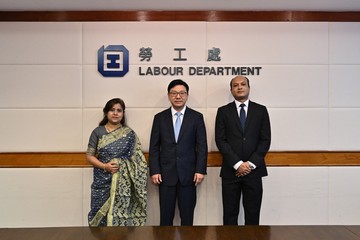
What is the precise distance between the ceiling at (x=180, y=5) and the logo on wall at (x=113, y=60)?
42 cm

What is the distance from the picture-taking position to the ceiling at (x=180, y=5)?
3432mm

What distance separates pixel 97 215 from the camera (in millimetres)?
3371

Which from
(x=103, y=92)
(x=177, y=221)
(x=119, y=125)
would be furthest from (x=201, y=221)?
(x=103, y=92)

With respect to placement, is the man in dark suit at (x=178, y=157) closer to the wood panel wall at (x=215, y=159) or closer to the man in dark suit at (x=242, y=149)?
the man in dark suit at (x=242, y=149)

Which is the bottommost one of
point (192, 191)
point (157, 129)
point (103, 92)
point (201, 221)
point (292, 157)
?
point (201, 221)

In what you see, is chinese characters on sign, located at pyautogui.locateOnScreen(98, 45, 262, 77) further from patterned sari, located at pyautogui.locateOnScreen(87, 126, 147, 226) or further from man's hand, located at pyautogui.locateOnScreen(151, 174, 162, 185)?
man's hand, located at pyautogui.locateOnScreen(151, 174, 162, 185)

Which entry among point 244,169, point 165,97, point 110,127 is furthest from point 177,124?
point 244,169

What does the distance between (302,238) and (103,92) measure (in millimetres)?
2638

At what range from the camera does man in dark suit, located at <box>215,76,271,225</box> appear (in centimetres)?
337

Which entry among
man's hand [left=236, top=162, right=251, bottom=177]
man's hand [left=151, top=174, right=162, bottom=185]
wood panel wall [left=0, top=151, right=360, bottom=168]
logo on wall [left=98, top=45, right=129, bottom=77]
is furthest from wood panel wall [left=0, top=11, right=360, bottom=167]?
man's hand [left=151, top=174, right=162, bottom=185]

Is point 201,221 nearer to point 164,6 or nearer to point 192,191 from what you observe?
point 192,191

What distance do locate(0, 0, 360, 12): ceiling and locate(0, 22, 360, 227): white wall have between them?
0.56ft

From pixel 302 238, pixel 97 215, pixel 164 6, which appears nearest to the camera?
pixel 302 238

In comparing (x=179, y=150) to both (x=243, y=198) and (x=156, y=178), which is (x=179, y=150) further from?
(x=243, y=198)
